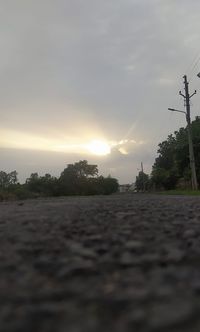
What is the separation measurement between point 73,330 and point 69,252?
2.50 meters

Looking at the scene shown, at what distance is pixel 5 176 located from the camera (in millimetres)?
162625

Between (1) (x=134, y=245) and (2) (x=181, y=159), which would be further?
(2) (x=181, y=159)

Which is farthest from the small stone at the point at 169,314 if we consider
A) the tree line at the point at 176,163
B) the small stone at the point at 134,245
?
the tree line at the point at 176,163

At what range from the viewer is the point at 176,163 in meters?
77.0

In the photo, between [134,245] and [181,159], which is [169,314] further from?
[181,159]

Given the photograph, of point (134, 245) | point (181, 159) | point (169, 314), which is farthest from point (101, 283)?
point (181, 159)

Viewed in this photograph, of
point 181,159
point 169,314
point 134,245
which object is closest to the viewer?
point 169,314

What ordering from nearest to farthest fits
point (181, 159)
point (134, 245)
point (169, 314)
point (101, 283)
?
1. point (169, 314)
2. point (101, 283)
3. point (134, 245)
4. point (181, 159)

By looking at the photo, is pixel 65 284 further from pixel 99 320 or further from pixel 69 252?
pixel 69 252

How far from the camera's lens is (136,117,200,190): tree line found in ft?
235

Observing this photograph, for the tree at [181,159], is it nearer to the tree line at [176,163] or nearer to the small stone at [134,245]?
the tree line at [176,163]

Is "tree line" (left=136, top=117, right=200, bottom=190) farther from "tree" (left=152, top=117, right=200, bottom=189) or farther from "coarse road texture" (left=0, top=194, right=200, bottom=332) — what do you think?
"coarse road texture" (left=0, top=194, right=200, bottom=332)

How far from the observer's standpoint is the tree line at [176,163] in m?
71.7

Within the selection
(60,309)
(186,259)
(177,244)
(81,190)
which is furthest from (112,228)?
(81,190)
